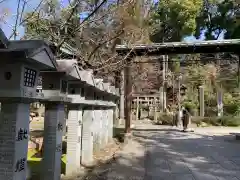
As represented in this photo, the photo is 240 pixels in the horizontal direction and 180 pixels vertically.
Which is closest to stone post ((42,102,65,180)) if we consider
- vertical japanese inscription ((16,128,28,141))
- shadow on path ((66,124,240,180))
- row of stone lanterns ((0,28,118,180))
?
row of stone lanterns ((0,28,118,180))

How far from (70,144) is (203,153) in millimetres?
4911

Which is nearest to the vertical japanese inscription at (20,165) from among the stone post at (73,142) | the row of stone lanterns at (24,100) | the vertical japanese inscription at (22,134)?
the row of stone lanterns at (24,100)

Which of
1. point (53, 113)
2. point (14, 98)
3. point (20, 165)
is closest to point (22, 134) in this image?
point (20, 165)

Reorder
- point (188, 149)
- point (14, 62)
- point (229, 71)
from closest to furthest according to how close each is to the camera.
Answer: point (14, 62) → point (188, 149) → point (229, 71)

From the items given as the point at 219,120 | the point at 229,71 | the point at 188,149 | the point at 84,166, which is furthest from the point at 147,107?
the point at 84,166

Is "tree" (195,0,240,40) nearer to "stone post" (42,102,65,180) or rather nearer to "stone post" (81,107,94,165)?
"stone post" (81,107,94,165)

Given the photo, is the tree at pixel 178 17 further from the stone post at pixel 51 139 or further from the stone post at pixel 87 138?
the stone post at pixel 51 139

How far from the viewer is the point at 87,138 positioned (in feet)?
25.0

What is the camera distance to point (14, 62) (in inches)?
133

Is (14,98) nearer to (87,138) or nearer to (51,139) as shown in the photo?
(51,139)

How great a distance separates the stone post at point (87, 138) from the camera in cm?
756

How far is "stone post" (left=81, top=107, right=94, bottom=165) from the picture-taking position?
756cm

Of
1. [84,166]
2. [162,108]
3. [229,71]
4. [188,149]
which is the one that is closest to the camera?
[84,166]

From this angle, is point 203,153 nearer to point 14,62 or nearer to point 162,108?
point 14,62
